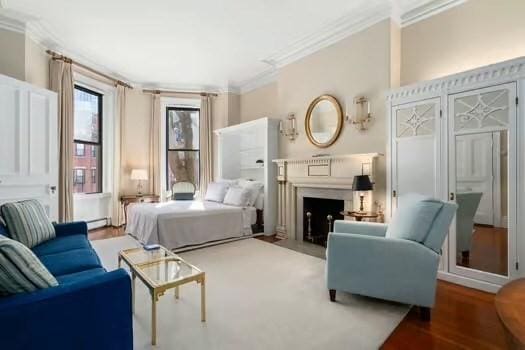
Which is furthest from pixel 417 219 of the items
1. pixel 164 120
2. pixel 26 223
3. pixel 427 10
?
pixel 164 120

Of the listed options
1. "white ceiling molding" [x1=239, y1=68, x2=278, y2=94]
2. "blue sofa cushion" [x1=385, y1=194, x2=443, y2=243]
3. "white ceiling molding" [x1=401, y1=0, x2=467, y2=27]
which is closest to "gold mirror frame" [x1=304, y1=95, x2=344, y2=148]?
"white ceiling molding" [x1=401, y1=0, x2=467, y2=27]

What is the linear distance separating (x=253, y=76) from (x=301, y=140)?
2.16m

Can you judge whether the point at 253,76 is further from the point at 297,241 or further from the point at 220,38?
the point at 297,241

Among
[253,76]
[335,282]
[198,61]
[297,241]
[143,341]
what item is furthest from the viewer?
[253,76]

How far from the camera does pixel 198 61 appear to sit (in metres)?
4.98

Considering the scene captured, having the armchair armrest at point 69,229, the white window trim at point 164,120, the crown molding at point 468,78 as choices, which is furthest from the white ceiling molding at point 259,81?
the armchair armrest at point 69,229

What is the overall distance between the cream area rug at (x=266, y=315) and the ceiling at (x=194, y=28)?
10.6 ft

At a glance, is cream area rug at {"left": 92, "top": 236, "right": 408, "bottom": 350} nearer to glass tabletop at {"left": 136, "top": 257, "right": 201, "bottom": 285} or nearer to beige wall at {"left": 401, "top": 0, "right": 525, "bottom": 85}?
glass tabletop at {"left": 136, "top": 257, "right": 201, "bottom": 285}

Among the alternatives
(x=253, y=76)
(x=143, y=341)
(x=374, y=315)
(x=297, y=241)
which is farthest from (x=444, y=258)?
(x=253, y=76)

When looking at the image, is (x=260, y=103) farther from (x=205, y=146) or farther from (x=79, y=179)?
(x=79, y=179)

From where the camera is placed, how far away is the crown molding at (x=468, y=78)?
2.42 metres

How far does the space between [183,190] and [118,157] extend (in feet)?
4.96

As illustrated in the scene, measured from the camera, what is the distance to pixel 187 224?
13.4ft

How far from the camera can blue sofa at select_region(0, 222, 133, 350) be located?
1.09m
